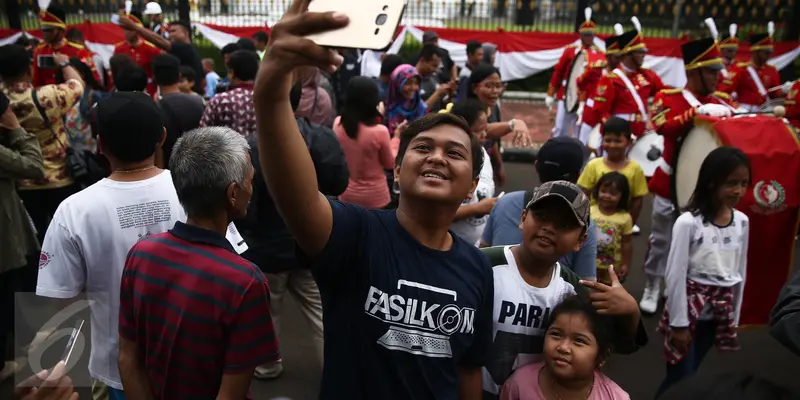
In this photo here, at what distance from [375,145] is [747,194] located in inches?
95.9

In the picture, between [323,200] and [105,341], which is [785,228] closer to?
[323,200]

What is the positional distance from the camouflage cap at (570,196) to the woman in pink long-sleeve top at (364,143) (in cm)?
233

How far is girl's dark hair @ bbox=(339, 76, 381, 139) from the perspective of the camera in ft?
14.2

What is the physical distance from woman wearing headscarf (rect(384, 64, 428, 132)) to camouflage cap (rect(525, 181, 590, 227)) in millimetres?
4112

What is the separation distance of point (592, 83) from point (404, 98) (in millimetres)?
3043

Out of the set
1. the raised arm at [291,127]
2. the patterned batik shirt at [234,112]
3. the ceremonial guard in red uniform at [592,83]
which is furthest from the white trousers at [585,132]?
the raised arm at [291,127]

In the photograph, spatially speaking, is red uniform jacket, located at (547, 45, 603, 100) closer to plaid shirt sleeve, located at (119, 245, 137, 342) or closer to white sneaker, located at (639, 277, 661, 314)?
white sneaker, located at (639, 277, 661, 314)

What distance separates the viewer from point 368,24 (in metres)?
1.07

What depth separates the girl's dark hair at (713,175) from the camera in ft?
10.6

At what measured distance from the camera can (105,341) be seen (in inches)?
91.9

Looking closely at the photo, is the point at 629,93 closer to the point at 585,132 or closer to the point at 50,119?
the point at 585,132

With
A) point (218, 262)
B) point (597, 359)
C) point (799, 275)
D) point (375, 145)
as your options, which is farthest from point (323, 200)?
point (375, 145)

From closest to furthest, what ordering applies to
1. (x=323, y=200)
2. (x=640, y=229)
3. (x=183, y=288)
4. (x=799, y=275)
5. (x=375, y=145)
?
(x=323, y=200), (x=183, y=288), (x=799, y=275), (x=375, y=145), (x=640, y=229)

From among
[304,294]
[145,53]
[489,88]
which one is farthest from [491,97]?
[145,53]
